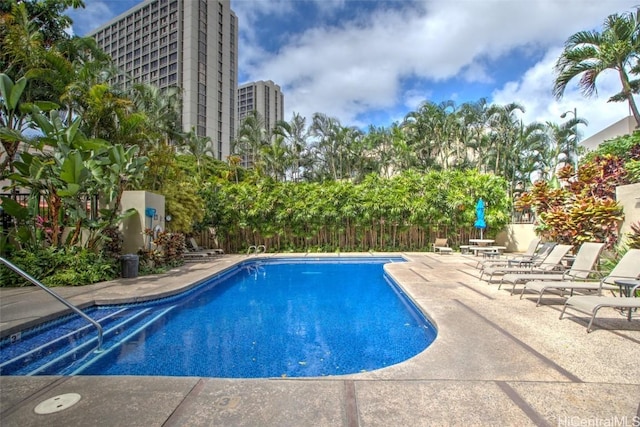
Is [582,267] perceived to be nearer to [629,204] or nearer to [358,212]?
[629,204]

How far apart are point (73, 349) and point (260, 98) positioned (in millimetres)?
64750

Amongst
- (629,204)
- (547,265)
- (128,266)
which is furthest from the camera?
(128,266)

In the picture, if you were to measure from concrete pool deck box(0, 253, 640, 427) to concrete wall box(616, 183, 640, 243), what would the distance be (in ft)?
14.5

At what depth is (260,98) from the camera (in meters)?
64.3

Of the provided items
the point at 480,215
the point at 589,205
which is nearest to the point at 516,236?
the point at 480,215

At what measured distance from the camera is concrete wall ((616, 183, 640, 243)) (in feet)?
23.8

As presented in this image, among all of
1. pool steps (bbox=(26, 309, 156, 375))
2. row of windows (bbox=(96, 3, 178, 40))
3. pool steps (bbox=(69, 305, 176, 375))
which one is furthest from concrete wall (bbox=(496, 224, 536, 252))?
row of windows (bbox=(96, 3, 178, 40))

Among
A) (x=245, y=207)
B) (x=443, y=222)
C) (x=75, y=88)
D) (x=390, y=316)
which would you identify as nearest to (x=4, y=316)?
(x=390, y=316)

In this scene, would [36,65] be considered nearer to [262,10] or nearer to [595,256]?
[262,10]

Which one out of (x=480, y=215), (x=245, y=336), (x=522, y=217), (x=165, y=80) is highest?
(x=165, y=80)

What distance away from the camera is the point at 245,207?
16.4 metres

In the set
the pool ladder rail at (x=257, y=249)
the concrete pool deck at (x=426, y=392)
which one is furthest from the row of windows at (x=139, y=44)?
the concrete pool deck at (x=426, y=392)

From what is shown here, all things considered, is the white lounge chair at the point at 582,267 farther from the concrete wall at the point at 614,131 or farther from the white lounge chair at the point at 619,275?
the concrete wall at the point at 614,131

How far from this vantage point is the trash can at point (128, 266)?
8602 millimetres
